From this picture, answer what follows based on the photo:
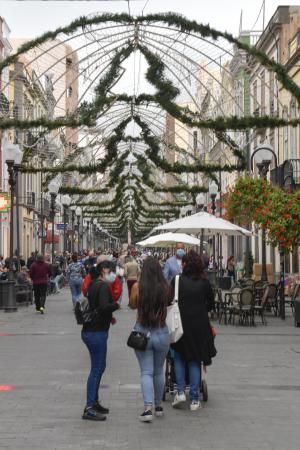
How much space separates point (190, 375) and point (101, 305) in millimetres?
1423

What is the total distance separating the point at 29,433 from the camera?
7602 mm

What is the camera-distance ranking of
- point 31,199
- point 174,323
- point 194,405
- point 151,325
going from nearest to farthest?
1. point 151,325
2. point 174,323
3. point 194,405
4. point 31,199

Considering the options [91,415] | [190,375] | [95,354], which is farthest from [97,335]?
[190,375]

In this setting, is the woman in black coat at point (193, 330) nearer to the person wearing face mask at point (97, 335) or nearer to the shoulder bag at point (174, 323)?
the shoulder bag at point (174, 323)

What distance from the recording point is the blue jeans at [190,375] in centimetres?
888

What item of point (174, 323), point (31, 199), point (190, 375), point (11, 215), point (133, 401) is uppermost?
point (31, 199)

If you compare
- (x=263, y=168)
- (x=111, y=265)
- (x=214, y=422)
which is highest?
(x=263, y=168)

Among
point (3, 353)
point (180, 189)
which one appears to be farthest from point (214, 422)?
point (180, 189)

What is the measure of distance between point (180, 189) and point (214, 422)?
2939 cm

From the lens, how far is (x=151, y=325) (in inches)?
324

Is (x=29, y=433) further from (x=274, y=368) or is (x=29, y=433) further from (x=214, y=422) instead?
(x=274, y=368)

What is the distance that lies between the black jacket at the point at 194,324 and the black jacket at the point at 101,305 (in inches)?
37.0

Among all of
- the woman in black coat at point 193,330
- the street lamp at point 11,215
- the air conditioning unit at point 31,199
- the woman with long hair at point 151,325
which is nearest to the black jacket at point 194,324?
the woman in black coat at point 193,330

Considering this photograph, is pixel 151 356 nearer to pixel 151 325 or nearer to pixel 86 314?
pixel 151 325
